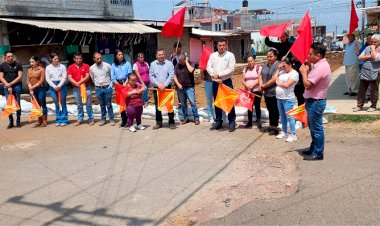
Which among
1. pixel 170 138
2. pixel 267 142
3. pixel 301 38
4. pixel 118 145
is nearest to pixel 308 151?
pixel 267 142

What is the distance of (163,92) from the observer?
339 inches

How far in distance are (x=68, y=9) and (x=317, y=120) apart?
1419cm

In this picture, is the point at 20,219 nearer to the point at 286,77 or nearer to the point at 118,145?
the point at 118,145

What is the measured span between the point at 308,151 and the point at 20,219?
4.19m

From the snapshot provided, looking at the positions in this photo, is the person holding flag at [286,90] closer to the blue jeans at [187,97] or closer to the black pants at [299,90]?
the black pants at [299,90]

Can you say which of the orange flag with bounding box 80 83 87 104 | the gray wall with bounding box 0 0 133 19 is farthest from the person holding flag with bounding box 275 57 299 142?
the gray wall with bounding box 0 0 133 19

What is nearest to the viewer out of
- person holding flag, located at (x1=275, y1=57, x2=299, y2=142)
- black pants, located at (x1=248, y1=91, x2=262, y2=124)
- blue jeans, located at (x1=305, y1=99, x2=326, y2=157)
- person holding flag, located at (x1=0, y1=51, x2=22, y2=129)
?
blue jeans, located at (x1=305, y1=99, x2=326, y2=157)

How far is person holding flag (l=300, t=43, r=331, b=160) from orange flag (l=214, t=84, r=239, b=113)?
2251 mm

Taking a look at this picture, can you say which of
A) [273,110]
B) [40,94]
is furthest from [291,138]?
[40,94]

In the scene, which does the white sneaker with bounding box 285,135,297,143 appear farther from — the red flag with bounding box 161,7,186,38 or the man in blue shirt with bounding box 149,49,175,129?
the red flag with bounding box 161,7,186,38

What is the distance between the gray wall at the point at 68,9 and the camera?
568 inches

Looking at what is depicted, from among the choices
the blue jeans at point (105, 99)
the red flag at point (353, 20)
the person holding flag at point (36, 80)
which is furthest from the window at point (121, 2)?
the red flag at point (353, 20)

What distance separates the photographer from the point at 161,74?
8.63 meters

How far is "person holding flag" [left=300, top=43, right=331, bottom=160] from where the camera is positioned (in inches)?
222
